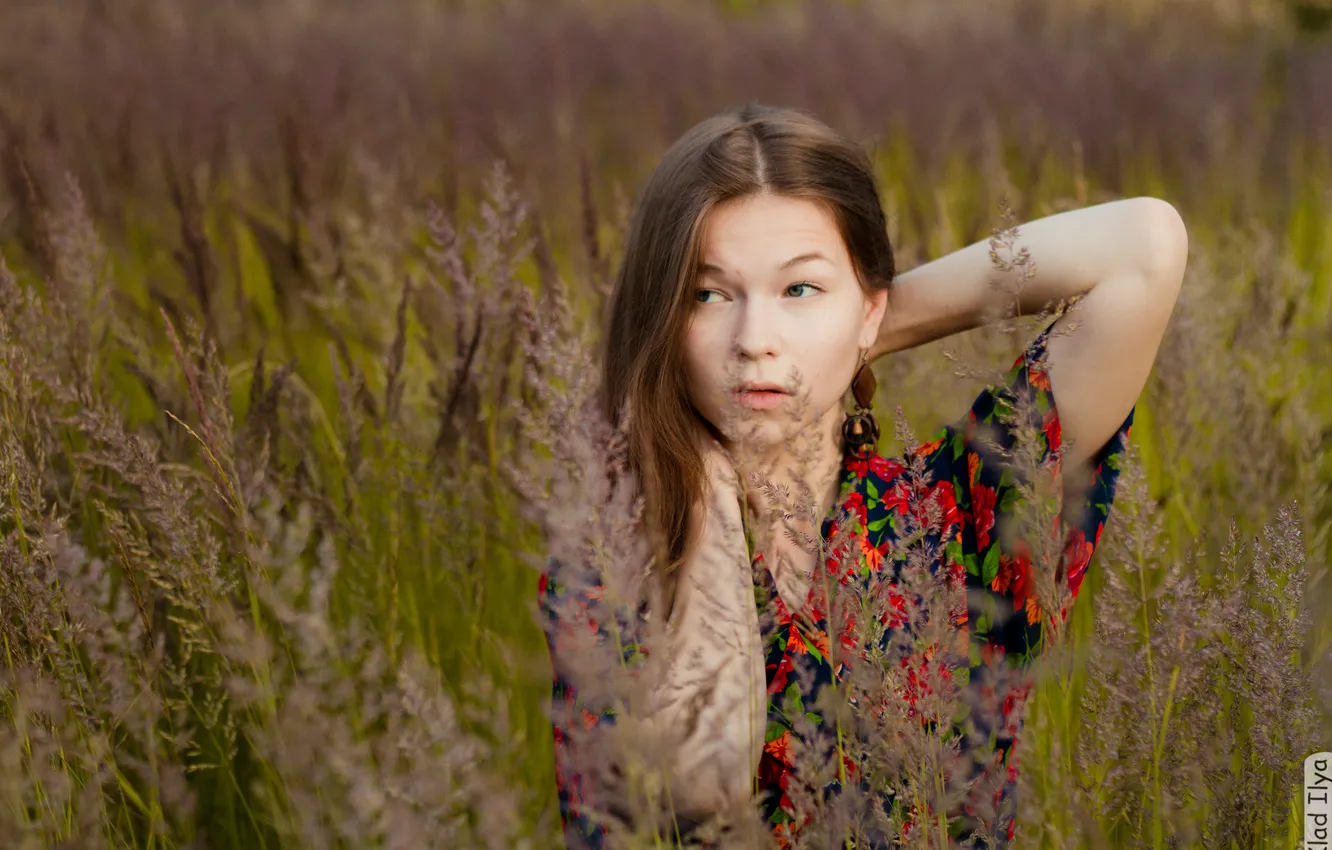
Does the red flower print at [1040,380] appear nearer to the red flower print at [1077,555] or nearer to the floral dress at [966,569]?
the floral dress at [966,569]

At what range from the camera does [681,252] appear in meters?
1.31

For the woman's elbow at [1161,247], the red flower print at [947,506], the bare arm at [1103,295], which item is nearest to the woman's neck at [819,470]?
the red flower print at [947,506]

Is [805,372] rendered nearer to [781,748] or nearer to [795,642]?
[795,642]

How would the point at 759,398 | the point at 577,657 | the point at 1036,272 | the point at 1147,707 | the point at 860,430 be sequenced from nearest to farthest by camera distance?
the point at 577,657, the point at 1147,707, the point at 759,398, the point at 1036,272, the point at 860,430

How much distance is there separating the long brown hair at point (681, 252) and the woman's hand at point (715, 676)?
0.16 feet

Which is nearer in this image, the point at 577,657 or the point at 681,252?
the point at 577,657

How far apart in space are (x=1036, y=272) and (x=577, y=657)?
77 cm

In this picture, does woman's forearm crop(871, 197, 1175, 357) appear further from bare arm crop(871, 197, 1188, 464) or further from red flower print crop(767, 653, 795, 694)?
red flower print crop(767, 653, 795, 694)

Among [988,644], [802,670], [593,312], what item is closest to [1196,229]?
[593,312]

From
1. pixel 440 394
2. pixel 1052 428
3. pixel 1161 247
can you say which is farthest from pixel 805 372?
pixel 440 394

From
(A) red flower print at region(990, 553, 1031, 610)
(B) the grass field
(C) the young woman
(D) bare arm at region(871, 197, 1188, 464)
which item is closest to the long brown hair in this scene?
(C) the young woman

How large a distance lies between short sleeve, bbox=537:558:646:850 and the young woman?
0.04 ft

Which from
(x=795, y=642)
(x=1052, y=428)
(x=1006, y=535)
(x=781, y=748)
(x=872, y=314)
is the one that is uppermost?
(x=872, y=314)

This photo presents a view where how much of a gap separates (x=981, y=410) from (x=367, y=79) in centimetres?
291
